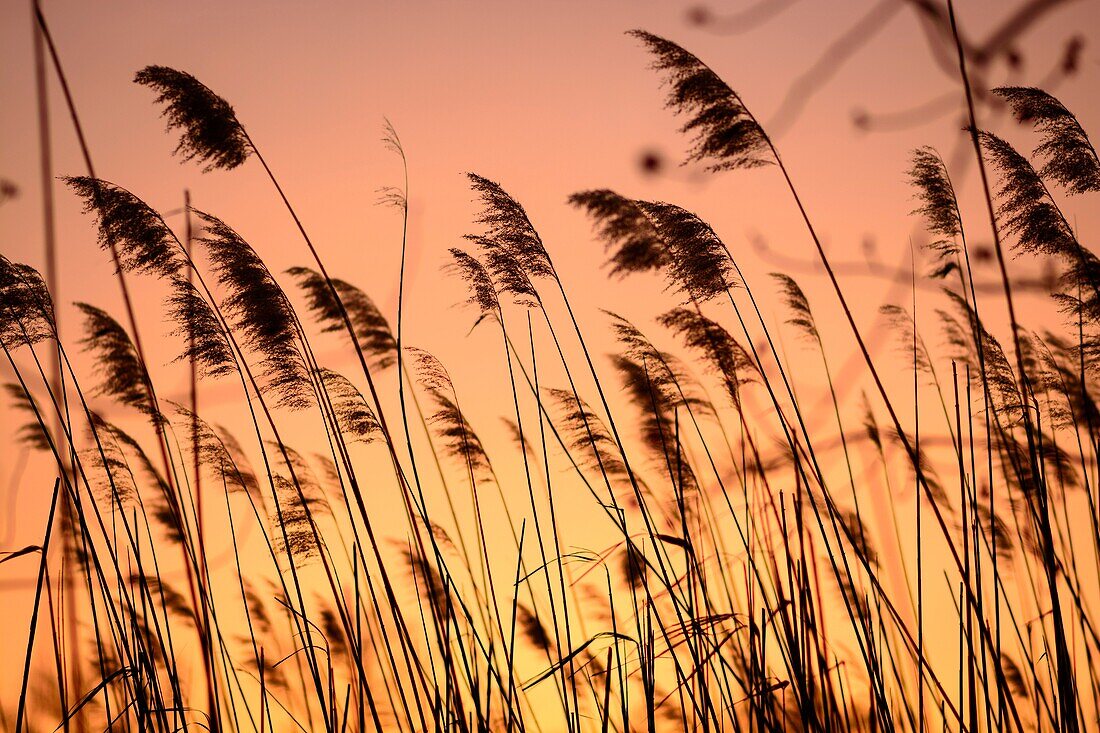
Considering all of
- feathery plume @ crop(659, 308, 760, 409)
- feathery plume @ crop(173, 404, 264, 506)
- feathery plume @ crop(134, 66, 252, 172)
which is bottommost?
feathery plume @ crop(173, 404, 264, 506)

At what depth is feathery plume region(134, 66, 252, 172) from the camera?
2.51 m

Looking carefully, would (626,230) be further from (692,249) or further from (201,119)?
(201,119)

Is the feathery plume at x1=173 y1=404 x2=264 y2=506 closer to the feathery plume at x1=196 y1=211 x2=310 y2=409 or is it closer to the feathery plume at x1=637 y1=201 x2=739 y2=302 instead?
the feathery plume at x1=196 y1=211 x2=310 y2=409

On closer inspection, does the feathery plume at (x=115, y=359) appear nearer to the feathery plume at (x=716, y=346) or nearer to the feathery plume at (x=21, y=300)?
the feathery plume at (x=21, y=300)

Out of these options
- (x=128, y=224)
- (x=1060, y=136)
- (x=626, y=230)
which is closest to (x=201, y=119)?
(x=128, y=224)

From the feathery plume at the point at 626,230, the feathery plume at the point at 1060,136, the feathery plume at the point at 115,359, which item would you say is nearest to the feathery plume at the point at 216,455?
the feathery plume at the point at 115,359

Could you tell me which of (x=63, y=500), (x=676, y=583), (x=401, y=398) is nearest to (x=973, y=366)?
(x=676, y=583)

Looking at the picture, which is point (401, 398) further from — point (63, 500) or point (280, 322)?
point (63, 500)

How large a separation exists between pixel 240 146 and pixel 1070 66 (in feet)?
7.67

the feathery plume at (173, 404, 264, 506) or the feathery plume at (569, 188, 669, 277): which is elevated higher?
the feathery plume at (569, 188, 669, 277)

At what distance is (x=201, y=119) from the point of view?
2.58 meters

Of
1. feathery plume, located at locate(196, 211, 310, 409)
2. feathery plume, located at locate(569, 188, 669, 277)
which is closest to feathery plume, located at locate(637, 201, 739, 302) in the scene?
feathery plume, located at locate(569, 188, 669, 277)

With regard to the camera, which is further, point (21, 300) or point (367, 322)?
point (367, 322)

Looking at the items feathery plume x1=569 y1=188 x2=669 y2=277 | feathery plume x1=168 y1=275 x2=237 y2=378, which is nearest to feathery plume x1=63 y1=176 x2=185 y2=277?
feathery plume x1=168 y1=275 x2=237 y2=378
